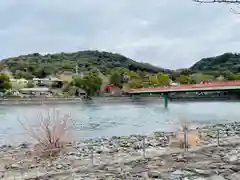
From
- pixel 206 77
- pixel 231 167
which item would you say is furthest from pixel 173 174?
pixel 206 77

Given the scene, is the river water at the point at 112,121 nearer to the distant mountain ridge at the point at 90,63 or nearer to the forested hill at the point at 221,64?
the distant mountain ridge at the point at 90,63

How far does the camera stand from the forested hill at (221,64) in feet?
305

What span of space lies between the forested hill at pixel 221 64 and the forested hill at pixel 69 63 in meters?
12.7

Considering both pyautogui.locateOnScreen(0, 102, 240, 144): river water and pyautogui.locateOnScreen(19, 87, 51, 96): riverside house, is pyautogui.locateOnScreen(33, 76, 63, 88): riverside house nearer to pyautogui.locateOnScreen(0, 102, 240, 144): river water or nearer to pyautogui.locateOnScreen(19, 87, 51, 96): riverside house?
pyautogui.locateOnScreen(19, 87, 51, 96): riverside house

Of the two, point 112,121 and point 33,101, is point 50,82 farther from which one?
point 112,121

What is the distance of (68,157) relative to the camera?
9.88m

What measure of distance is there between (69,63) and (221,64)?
153ft

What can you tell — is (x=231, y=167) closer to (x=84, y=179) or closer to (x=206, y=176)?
(x=206, y=176)

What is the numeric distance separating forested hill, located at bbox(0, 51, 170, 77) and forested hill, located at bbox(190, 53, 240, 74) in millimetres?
12685

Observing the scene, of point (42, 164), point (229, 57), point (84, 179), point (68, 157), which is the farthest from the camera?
point (229, 57)

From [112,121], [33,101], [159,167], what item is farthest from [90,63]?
[159,167]

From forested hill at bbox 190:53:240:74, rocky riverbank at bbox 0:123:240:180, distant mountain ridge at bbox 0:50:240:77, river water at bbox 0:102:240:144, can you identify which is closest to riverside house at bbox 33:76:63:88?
distant mountain ridge at bbox 0:50:240:77

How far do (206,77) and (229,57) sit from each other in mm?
23232

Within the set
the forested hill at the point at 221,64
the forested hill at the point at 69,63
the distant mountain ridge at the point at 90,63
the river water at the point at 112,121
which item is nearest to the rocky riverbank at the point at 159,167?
the river water at the point at 112,121
